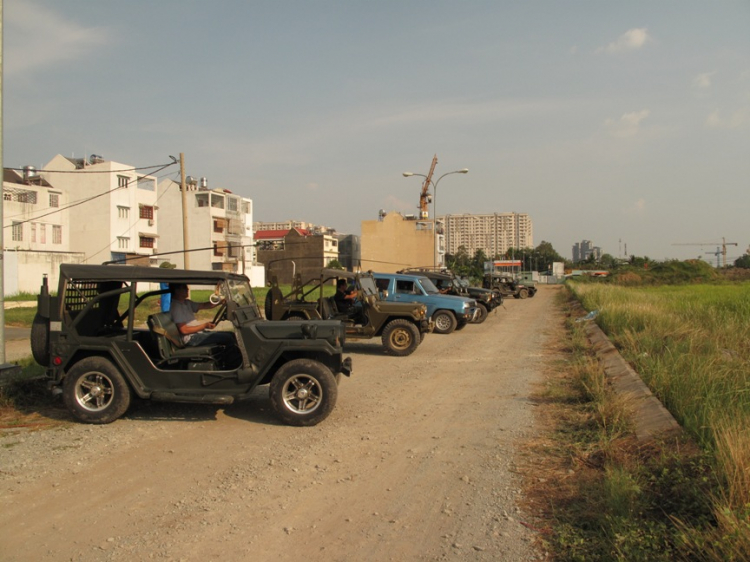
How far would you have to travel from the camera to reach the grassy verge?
11.5 ft

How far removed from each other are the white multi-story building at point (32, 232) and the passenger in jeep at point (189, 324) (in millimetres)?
36839

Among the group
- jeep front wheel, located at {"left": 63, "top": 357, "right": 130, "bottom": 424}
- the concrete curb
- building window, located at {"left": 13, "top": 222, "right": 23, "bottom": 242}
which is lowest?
the concrete curb

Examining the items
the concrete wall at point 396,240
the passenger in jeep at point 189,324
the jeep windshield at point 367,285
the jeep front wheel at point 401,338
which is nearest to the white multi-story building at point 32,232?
the jeep windshield at point 367,285

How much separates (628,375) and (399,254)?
70.6m

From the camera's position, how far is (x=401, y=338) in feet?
43.6

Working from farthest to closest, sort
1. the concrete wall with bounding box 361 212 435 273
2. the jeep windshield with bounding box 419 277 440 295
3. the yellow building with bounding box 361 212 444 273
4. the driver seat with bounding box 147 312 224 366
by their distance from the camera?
the yellow building with bounding box 361 212 444 273 → the concrete wall with bounding box 361 212 435 273 → the jeep windshield with bounding box 419 277 440 295 → the driver seat with bounding box 147 312 224 366

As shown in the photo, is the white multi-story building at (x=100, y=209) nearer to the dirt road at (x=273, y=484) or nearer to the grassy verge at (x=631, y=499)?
the dirt road at (x=273, y=484)

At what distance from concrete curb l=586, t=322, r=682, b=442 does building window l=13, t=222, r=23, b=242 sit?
46.7 meters

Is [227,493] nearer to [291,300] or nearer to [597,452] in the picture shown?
[597,452]

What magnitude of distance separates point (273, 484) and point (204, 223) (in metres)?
64.7

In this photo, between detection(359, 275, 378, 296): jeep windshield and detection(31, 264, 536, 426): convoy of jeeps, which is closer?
detection(31, 264, 536, 426): convoy of jeeps

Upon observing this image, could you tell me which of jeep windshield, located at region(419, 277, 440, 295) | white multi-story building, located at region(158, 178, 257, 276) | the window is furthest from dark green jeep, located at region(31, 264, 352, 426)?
white multi-story building, located at region(158, 178, 257, 276)

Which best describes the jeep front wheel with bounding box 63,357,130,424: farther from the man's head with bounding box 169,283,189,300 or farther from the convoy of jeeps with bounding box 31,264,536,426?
the man's head with bounding box 169,283,189,300

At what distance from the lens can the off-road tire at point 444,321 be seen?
17.9 metres
